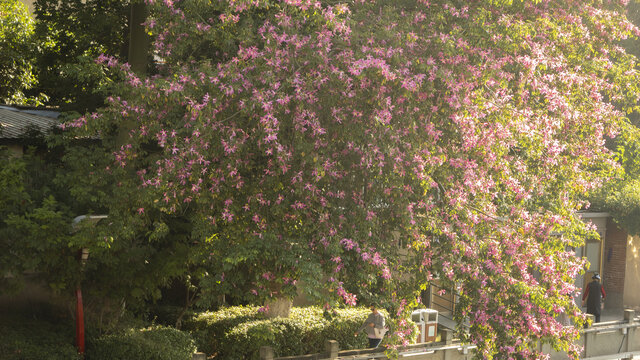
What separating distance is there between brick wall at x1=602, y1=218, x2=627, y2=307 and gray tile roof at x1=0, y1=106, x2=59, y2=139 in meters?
19.1

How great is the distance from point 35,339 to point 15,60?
1349 cm

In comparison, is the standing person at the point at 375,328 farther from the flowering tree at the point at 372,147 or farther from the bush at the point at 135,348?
the bush at the point at 135,348

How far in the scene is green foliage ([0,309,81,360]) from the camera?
40.5 ft

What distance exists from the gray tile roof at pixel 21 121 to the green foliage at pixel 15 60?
3650mm

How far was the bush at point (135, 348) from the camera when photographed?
13383 mm

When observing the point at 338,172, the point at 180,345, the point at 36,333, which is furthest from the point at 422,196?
the point at 36,333

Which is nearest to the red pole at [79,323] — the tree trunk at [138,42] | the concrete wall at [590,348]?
the concrete wall at [590,348]

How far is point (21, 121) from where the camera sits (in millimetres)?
18203

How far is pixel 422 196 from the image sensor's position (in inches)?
436

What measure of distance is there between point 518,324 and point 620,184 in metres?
14.4

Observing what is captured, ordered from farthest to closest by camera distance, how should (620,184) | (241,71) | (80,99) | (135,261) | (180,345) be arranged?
(620,184)
(80,99)
(180,345)
(135,261)
(241,71)

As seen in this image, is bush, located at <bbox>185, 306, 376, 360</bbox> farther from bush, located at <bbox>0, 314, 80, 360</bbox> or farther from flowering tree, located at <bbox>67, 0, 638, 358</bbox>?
flowering tree, located at <bbox>67, 0, 638, 358</bbox>

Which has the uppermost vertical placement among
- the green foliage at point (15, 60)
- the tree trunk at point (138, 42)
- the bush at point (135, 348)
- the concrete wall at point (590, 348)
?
the green foliage at point (15, 60)

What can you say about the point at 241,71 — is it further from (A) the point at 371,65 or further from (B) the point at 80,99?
(B) the point at 80,99
